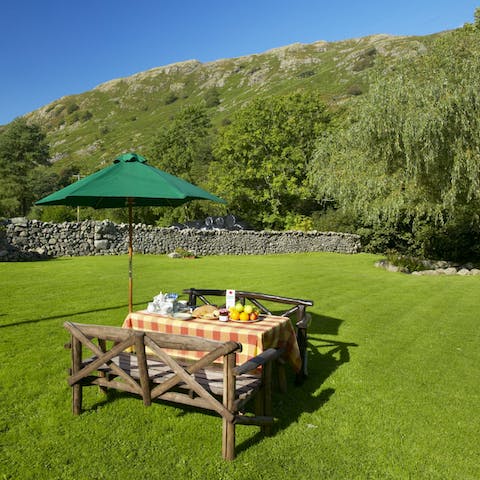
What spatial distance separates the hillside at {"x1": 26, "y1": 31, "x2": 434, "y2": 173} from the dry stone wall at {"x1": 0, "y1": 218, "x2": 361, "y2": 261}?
56.5m

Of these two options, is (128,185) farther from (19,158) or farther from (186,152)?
(19,158)

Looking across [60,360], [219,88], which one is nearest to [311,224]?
[60,360]

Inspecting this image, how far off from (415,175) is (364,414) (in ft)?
41.3

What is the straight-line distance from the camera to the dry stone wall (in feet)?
69.6

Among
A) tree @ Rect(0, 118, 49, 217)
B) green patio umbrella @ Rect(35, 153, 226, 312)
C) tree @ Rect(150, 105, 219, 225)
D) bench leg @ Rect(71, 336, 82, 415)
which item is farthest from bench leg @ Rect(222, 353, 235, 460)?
tree @ Rect(0, 118, 49, 217)

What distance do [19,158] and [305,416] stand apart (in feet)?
204

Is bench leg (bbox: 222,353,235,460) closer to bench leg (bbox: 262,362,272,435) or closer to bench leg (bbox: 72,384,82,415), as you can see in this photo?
bench leg (bbox: 262,362,272,435)

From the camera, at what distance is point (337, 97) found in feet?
255

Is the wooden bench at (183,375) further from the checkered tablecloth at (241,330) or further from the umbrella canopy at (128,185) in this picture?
the umbrella canopy at (128,185)

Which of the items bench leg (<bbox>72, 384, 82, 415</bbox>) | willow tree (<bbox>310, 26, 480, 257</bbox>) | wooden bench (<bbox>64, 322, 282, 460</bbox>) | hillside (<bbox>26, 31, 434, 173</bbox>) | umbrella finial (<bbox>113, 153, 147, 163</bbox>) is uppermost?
hillside (<bbox>26, 31, 434, 173</bbox>)

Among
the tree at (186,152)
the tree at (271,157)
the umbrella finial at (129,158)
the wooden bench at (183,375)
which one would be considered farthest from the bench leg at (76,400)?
the tree at (186,152)

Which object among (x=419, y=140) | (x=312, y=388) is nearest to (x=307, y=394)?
(x=312, y=388)

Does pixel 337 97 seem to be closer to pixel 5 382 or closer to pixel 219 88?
pixel 219 88

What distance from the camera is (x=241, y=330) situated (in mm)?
4723
